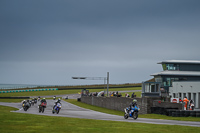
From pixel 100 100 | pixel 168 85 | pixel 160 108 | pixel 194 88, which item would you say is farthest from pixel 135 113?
pixel 168 85

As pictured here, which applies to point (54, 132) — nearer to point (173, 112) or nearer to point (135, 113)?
point (135, 113)

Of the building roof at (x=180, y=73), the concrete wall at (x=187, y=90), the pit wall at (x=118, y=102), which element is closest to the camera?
the pit wall at (x=118, y=102)

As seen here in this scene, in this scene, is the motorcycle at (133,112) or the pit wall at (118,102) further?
the pit wall at (118,102)

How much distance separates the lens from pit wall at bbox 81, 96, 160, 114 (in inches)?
1731

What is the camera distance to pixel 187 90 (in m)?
61.0

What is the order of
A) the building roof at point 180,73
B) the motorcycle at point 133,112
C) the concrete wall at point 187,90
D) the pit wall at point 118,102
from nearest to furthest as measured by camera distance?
the motorcycle at point 133,112 → the pit wall at point 118,102 → the concrete wall at point 187,90 → the building roof at point 180,73

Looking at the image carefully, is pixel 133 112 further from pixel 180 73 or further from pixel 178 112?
pixel 180 73

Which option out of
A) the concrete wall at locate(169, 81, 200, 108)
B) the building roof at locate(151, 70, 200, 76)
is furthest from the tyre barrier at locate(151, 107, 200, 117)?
the building roof at locate(151, 70, 200, 76)

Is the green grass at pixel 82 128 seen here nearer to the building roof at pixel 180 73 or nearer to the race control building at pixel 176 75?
the race control building at pixel 176 75

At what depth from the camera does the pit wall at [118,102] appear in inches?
1731

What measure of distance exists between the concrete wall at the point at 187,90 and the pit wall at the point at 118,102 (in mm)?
10136

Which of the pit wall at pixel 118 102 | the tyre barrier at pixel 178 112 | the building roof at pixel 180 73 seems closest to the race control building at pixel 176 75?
the building roof at pixel 180 73

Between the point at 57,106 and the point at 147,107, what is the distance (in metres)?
9.55

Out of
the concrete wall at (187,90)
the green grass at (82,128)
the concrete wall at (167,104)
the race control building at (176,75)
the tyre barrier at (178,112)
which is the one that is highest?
the race control building at (176,75)
